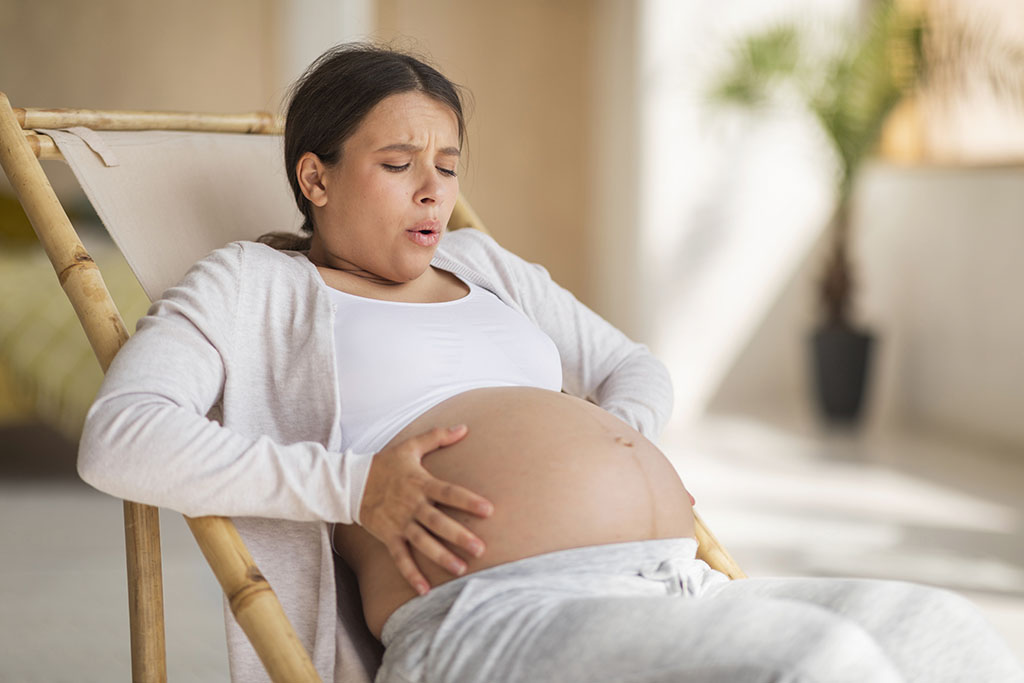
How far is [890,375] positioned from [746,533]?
1941 millimetres

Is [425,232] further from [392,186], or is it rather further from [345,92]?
[345,92]

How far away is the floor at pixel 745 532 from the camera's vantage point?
2.19 meters

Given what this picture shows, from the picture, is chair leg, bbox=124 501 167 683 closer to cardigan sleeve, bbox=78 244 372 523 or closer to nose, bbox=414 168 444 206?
cardigan sleeve, bbox=78 244 372 523

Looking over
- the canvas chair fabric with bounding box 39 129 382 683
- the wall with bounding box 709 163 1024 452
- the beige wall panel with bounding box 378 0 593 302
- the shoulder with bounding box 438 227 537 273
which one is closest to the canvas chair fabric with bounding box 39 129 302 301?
the canvas chair fabric with bounding box 39 129 382 683

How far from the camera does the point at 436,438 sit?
112cm

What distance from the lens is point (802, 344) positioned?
4805 mm

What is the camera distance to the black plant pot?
4.29 meters

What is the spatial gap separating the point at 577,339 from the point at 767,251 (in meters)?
3.32

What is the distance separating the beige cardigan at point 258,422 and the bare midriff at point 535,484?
0.07 m

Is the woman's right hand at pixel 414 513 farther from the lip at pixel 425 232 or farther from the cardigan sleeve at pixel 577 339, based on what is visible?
the cardigan sleeve at pixel 577 339

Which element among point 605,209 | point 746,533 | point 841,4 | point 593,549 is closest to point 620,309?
point 605,209

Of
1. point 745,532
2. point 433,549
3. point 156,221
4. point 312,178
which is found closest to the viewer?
point 433,549

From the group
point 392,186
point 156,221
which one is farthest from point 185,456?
point 156,221

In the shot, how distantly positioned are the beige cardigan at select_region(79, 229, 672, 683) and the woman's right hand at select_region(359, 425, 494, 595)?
0.07ft
